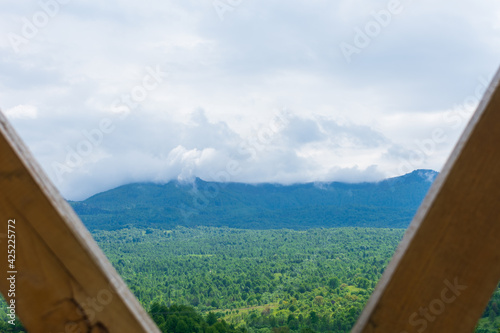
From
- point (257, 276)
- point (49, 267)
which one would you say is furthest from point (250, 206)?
point (49, 267)

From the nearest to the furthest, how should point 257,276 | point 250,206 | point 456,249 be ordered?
point 456,249, point 257,276, point 250,206

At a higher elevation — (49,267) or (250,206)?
(250,206)

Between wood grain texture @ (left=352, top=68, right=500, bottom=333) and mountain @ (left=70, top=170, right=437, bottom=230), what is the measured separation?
48640 mm

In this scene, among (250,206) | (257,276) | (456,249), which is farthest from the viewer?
(250,206)

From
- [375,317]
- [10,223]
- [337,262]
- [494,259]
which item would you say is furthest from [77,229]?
[337,262]

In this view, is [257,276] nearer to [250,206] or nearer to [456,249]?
[456,249]

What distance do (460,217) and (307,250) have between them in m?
37.2

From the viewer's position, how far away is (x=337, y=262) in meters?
29.2

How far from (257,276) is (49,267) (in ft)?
86.9

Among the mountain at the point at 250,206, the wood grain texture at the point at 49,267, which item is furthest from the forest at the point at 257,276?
the mountain at the point at 250,206

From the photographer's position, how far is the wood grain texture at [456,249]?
0.46 meters

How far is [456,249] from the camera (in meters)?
0.47

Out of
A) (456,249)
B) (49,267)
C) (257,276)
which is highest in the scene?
(456,249)

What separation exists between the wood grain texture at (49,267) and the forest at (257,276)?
4.59m
